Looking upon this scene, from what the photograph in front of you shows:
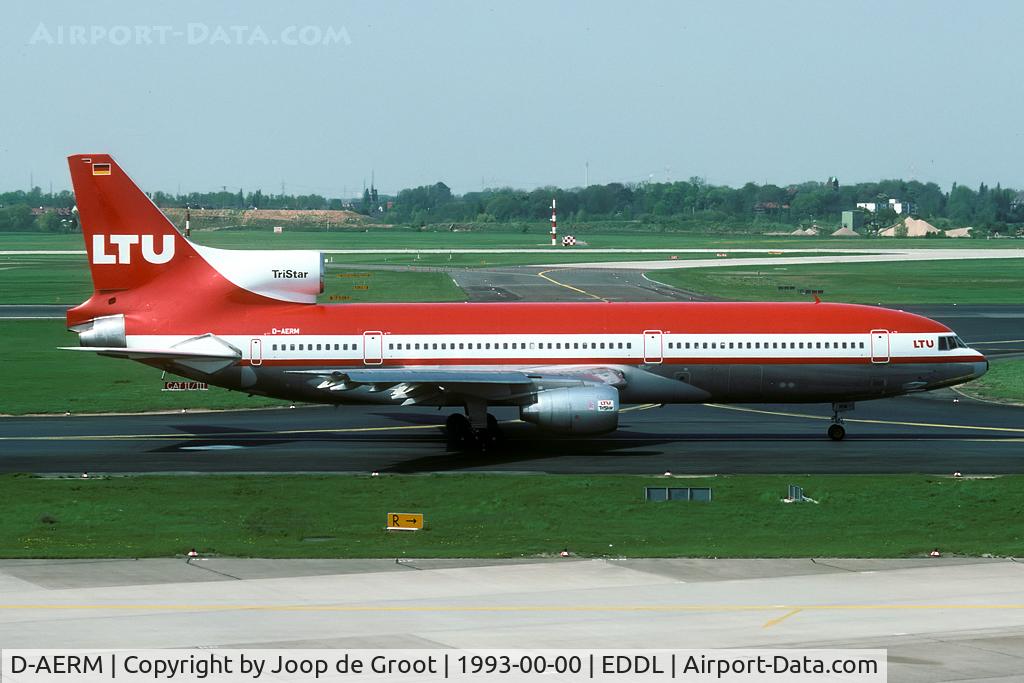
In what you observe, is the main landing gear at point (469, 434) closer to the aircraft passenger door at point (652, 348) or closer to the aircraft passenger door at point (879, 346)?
the aircraft passenger door at point (652, 348)

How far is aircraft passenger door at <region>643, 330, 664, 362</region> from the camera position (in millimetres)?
46906

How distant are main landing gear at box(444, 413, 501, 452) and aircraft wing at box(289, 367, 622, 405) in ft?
3.94

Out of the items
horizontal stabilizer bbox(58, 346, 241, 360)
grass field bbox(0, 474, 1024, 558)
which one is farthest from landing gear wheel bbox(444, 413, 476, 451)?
horizontal stabilizer bbox(58, 346, 241, 360)

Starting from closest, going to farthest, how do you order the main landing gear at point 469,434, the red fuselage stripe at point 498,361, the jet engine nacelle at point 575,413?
1. the jet engine nacelle at point 575,413
2. the main landing gear at point 469,434
3. the red fuselage stripe at point 498,361

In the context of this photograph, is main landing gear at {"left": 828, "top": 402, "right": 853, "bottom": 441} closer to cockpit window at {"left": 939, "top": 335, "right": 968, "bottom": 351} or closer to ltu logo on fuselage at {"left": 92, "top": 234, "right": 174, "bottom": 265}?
cockpit window at {"left": 939, "top": 335, "right": 968, "bottom": 351}

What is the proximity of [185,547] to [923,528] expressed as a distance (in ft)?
55.3

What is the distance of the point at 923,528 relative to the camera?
33.5 m

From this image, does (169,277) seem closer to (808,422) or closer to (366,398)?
(366,398)

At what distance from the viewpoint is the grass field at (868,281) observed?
118 metres

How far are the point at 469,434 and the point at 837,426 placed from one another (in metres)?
12.7

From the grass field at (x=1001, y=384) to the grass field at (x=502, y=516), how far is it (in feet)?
70.8

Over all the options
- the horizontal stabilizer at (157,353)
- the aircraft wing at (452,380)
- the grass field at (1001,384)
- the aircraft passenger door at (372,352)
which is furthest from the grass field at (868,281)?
the horizontal stabilizer at (157,353)

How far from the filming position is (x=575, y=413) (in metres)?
43.2

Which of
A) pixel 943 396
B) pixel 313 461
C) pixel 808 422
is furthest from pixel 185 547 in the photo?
pixel 943 396
